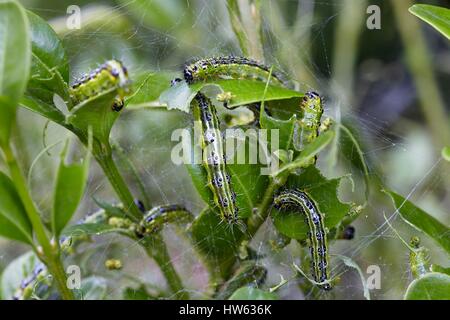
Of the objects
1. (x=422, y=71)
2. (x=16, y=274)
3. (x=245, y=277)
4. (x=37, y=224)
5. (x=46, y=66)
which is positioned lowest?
(x=16, y=274)

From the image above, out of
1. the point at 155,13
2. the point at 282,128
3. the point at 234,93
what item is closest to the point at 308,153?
the point at 282,128

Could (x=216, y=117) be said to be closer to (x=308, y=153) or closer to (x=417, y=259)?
(x=308, y=153)

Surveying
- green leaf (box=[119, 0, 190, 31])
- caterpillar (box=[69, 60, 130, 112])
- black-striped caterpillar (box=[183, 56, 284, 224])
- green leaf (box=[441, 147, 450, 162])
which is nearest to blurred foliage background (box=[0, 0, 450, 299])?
green leaf (box=[119, 0, 190, 31])

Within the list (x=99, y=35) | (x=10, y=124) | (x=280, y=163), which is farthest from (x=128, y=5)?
(x=10, y=124)

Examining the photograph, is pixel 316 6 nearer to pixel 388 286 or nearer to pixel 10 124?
pixel 388 286

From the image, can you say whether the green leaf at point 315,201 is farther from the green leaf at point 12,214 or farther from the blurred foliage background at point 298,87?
the green leaf at point 12,214
